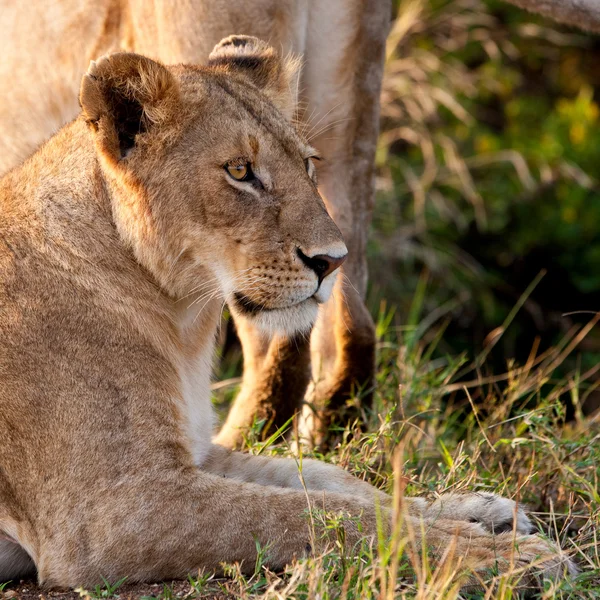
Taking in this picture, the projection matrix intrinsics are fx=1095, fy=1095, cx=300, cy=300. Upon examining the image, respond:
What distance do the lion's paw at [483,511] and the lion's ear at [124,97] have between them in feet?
4.38

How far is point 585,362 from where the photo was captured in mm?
6582

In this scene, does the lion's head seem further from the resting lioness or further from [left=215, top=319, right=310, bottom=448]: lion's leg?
[left=215, top=319, right=310, bottom=448]: lion's leg

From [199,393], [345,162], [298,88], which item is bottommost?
[199,393]

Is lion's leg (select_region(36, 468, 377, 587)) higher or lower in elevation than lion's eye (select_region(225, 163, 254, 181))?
lower

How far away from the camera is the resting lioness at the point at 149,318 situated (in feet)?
9.18

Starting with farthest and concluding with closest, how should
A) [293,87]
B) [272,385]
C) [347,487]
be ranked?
[272,385], [293,87], [347,487]

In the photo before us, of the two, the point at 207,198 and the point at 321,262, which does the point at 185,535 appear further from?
the point at 207,198

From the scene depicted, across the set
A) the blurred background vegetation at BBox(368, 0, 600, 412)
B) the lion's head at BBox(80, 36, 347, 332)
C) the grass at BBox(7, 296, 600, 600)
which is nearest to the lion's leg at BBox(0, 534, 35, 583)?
the grass at BBox(7, 296, 600, 600)

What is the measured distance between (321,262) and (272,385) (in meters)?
0.99

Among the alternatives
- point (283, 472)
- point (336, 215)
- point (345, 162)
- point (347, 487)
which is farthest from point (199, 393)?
point (345, 162)

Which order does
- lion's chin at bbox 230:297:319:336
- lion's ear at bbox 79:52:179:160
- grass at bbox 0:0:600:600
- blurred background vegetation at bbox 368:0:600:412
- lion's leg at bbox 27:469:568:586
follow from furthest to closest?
blurred background vegetation at bbox 368:0:600:412 < lion's chin at bbox 230:297:319:336 < lion's ear at bbox 79:52:179:160 < lion's leg at bbox 27:469:568:586 < grass at bbox 0:0:600:600

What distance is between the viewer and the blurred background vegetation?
6.98 m

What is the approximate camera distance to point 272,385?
387cm

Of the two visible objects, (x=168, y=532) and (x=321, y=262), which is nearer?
(x=168, y=532)
